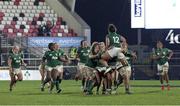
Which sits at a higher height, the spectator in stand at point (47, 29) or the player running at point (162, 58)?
the spectator in stand at point (47, 29)

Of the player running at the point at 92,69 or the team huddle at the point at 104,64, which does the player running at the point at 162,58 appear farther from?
the player running at the point at 92,69

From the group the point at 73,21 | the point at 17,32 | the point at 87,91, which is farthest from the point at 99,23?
the point at 87,91

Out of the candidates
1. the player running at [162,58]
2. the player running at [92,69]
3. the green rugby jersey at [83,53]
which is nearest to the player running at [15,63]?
the green rugby jersey at [83,53]

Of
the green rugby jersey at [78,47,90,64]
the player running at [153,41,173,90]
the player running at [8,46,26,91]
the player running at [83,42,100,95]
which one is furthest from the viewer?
the player running at [153,41,173,90]

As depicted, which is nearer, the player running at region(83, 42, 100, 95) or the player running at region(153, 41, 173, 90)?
the player running at region(83, 42, 100, 95)

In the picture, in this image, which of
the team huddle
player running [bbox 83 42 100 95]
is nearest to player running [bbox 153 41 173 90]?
the team huddle

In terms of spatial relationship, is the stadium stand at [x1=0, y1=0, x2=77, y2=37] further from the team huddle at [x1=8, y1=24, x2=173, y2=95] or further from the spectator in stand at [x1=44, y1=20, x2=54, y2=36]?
the team huddle at [x1=8, y1=24, x2=173, y2=95]

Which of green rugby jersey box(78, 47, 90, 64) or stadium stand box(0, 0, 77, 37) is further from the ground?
stadium stand box(0, 0, 77, 37)

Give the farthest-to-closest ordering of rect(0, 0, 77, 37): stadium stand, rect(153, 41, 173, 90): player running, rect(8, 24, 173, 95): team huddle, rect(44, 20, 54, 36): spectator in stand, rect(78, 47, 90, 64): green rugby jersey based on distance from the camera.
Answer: rect(0, 0, 77, 37): stadium stand
rect(44, 20, 54, 36): spectator in stand
rect(153, 41, 173, 90): player running
rect(78, 47, 90, 64): green rugby jersey
rect(8, 24, 173, 95): team huddle

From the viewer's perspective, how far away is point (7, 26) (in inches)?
1896

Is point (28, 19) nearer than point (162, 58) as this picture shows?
No

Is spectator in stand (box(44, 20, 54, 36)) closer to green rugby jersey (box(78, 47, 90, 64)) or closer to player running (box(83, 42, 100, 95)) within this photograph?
green rugby jersey (box(78, 47, 90, 64))

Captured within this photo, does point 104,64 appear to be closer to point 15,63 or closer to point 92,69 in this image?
point 92,69

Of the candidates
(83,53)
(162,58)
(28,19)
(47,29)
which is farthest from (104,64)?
(28,19)
